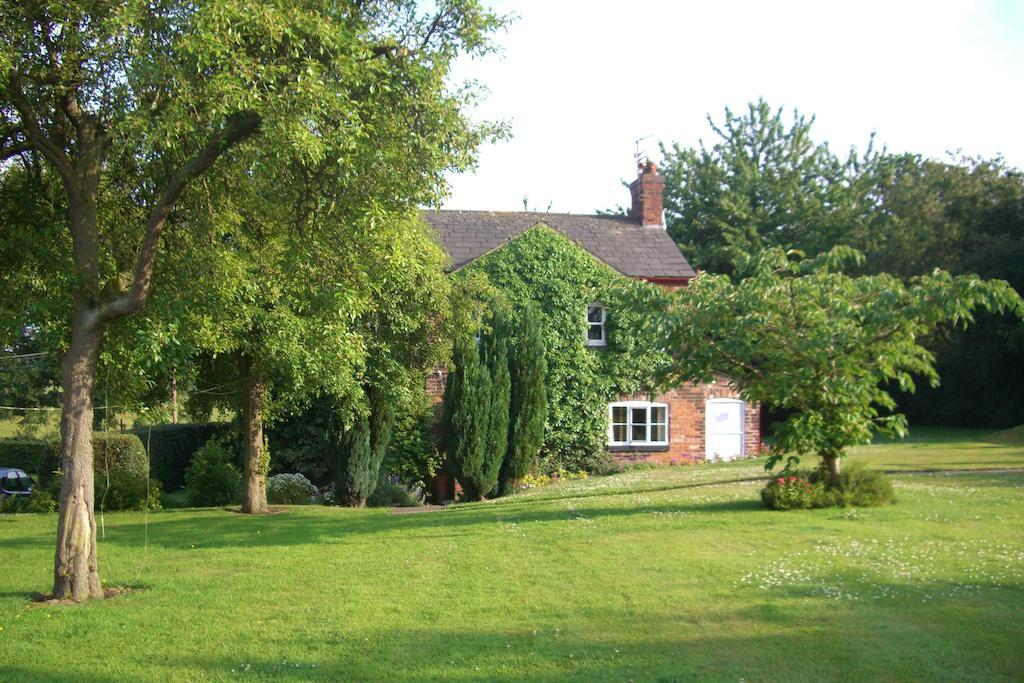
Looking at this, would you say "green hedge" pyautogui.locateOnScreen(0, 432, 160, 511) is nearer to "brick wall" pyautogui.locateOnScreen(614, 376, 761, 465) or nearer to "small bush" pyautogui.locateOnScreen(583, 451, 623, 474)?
"small bush" pyautogui.locateOnScreen(583, 451, 623, 474)

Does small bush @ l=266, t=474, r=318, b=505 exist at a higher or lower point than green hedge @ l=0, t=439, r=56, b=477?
lower

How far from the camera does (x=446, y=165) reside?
11.3 m

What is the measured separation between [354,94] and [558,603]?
597 cm

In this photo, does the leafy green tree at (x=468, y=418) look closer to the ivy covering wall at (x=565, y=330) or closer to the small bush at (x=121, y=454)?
the ivy covering wall at (x=565, y=330)

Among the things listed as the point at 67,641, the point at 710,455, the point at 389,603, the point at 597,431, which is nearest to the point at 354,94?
the point at 389,603

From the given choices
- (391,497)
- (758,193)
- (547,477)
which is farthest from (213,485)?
(758,193)

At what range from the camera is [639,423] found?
2752cm

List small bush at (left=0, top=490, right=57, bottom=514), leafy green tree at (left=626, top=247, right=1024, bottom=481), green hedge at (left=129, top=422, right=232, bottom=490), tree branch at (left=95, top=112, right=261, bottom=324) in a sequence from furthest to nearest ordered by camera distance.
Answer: green hedge at (left=129, top=422, right=232, bottom=490)
small bush at (left=0, top=490, right=57, bottom=514)
leafy green tree at (left=626, top=247, right=1024, bottom=481)
tree branch at (left=95, top=112, right=261, bottom=324)

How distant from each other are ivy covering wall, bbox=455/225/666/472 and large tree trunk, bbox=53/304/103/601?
1593 centimetres

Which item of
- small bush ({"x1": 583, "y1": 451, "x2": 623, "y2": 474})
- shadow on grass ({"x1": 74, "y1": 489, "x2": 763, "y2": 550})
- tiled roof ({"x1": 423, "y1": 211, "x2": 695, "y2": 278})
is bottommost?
shadow on grass ({"x1": 74, "y1": 489, "x2": 763, "y2": 550})

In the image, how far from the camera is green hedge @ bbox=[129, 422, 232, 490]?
85.2 feet

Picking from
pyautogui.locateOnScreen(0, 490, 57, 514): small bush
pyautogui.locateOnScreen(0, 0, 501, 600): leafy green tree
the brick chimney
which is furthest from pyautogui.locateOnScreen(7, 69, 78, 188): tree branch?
the brick chimney

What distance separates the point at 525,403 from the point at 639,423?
5.05 metres

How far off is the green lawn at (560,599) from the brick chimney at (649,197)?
55.8 feet
